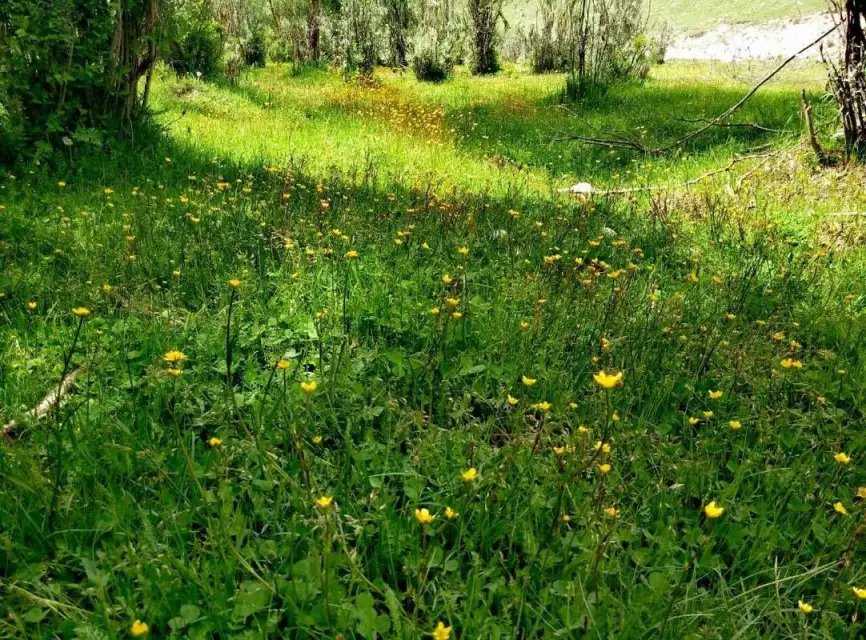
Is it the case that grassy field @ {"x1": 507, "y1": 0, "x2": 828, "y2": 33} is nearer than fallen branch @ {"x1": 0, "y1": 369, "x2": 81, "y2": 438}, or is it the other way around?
fallen branch @ {"x1": 0, "y1": 369, "x2": 81, "y2": 438}

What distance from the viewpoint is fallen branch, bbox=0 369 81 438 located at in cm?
218

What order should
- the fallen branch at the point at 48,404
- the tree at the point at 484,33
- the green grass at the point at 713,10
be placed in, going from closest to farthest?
the fallen branch at the point at 48,404 → the tree at the point at 484,33 → the green grass at the point at 713,10

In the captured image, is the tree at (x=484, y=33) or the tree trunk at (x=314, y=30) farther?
the tree trunk at (x=314, y=30)

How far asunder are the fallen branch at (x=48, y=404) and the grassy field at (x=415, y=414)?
0.03m

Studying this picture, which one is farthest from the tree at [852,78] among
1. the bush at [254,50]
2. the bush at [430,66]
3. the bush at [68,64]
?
the bush at [254,50]

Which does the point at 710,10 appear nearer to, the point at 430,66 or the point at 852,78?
the point at 430,66

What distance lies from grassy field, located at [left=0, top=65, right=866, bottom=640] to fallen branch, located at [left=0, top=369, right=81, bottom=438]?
30 mm

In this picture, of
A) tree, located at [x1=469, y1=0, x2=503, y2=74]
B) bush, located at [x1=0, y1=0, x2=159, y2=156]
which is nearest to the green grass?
tree, located at [x1=469, y1=0, x2=503, y2=74]

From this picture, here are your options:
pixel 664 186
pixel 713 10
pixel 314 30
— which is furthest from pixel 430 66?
pixel 713 10

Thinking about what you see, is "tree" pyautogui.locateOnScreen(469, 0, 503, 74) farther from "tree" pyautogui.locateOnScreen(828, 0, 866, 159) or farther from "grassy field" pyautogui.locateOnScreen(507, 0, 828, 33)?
"grassy field" pyautogui.locateOnScreen(507, 0, 828, 33)

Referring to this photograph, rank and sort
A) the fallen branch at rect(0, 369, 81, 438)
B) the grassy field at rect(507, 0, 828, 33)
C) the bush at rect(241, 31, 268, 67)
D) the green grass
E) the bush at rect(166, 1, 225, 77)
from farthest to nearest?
the green grass
the grassy field at rect(507, 0, 828, 33)
the bush at rect(241, 31, 268, 67)
the bush at rect(166, 1, 225, 77)
the fallen branch at rect(0, 369, 81, 438)

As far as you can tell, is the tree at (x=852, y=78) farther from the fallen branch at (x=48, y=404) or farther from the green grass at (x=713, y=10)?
the green grass at (x=713, y=10)

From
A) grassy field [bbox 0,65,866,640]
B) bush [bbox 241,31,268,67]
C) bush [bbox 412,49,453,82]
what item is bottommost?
grassy field [bbox 0,65,866,640]

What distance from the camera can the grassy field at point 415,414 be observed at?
1.67 metres
